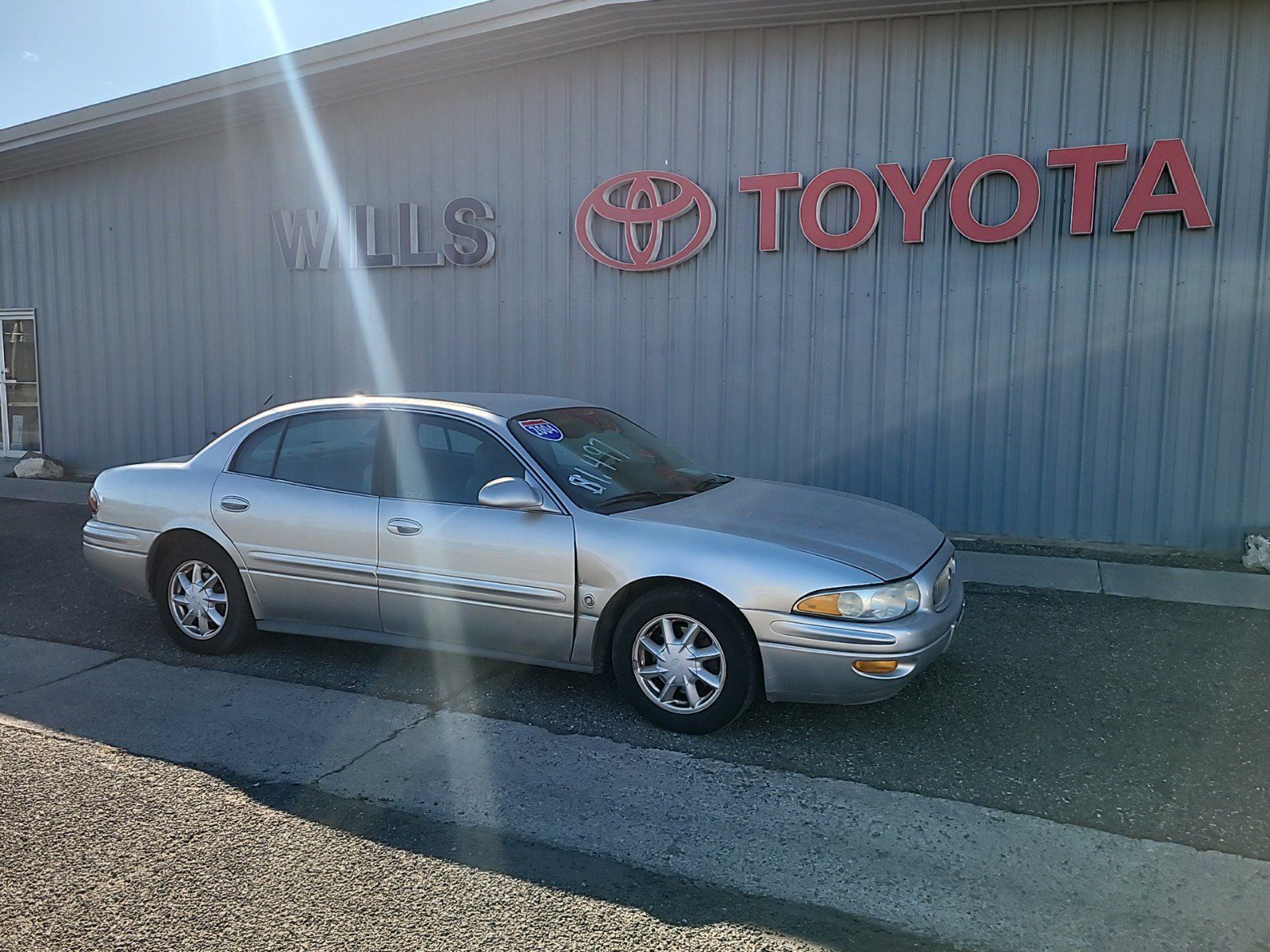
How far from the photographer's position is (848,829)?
378 centimetres

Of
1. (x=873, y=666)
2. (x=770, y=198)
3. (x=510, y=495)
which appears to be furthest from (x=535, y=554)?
(x=770, y=198)

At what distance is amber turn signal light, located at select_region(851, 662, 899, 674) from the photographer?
4305 millimetres

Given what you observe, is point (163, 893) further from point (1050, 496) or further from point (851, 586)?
point (1050, 496)

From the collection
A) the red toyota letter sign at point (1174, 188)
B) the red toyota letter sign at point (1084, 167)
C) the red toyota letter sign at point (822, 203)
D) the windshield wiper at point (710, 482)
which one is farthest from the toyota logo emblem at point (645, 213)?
the windshield wiper at point (710, 482)

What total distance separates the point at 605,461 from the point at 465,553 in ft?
2.99

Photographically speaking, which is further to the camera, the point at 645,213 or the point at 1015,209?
the point at 645,213

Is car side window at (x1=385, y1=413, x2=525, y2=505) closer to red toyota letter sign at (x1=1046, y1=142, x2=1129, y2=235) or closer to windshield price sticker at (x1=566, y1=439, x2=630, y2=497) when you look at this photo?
windshield price sticker at (x1=566, y1=439, x2=630, y2=497)

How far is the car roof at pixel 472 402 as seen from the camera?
555cm

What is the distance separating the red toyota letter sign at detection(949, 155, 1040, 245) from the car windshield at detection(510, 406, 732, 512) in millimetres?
4223

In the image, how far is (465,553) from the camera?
5.02 m

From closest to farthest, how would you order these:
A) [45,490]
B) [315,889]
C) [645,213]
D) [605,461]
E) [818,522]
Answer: [315,889] < [818,522] < [605,461] < [645,213] < [45,490]

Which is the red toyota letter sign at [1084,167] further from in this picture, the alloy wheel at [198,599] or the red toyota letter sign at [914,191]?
the alloy wheel at [198,599]

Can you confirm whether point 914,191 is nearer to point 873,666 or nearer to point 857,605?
point 857,605

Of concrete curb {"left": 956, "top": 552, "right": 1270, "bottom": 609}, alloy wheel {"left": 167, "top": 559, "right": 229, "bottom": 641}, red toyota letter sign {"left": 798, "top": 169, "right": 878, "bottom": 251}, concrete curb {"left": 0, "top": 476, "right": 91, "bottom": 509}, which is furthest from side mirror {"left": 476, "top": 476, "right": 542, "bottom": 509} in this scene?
concrete curb {"left": 0, "top": 476, "right": 91, "bottom": 509}
